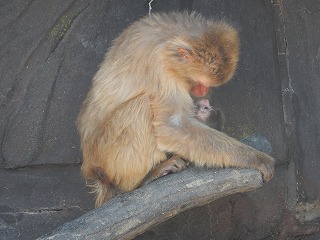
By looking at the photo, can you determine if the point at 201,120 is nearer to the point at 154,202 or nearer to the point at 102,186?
the point at 102,186

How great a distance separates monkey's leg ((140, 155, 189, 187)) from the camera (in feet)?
A: 21.1

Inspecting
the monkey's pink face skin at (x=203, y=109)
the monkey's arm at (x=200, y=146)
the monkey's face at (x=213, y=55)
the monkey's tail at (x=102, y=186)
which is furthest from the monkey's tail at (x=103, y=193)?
the monkey's face at (x=213, y=55)

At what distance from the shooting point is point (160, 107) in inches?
254

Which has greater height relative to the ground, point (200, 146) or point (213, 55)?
point (213, 55)

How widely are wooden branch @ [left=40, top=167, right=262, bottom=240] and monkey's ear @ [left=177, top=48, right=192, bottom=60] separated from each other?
86 cm

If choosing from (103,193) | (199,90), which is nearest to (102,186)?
(103,193)

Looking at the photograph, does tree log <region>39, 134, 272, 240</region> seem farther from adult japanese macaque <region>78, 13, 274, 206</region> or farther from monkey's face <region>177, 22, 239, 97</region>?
monkey's face <region>177, 22, 239, 97</region>

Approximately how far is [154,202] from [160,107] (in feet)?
2.68

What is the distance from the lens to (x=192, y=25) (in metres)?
6.59

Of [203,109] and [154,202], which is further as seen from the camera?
[203,109]

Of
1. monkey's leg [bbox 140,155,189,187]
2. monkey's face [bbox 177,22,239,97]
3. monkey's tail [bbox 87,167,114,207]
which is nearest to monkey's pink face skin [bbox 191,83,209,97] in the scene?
monkey's face [bbox 177,22,239,97]

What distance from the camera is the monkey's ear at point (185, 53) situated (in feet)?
21.3

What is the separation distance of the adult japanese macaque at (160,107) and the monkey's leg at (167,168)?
0.03 feet

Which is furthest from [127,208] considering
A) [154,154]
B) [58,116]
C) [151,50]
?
[58,116]
